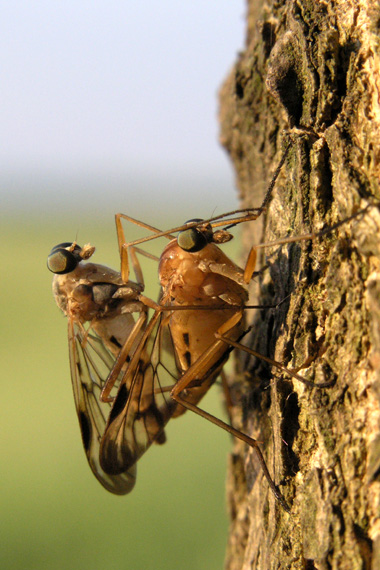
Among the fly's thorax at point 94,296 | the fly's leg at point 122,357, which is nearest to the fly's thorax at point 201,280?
A: the fly's leg at point 122,357

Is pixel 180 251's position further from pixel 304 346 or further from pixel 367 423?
pixel 367 423

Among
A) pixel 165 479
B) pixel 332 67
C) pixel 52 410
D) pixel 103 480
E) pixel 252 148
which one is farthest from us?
pixel 52 410

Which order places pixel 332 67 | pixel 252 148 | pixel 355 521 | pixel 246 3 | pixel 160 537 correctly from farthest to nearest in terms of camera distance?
pixel 160 537, pixel 246 3, pixel 252 148, pixel 332 67, pixel 355 521

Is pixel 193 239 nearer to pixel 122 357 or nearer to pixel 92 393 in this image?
pixel 122 357

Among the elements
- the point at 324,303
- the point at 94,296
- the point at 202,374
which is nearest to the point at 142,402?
the point at 202,374

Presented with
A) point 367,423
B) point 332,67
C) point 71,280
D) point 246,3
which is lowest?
point 367,423

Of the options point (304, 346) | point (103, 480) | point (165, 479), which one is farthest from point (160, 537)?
point (304, 346)

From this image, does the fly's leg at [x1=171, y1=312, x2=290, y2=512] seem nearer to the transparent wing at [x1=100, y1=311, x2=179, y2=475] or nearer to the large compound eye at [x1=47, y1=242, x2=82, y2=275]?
the transparent wing at [x1=100, y1=311, x2=179, y2=475]

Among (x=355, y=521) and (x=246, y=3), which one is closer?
(x=355, y=521)
